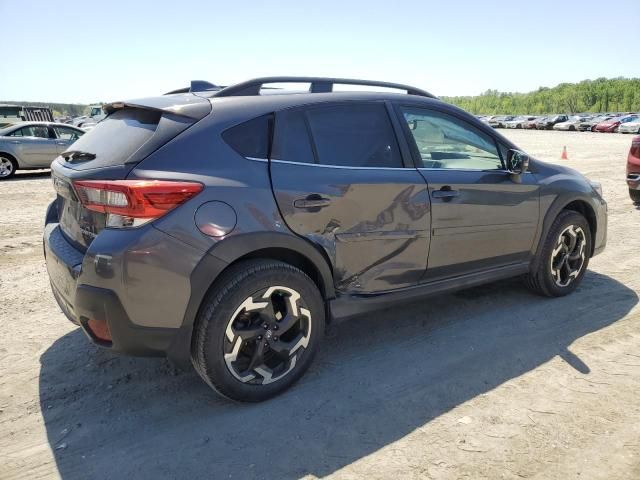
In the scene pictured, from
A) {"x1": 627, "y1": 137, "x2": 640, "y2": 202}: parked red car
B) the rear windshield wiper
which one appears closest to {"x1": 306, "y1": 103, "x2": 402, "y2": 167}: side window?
the rear windshield wiper

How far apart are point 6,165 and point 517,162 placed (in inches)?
511

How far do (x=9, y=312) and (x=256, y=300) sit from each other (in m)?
2.60

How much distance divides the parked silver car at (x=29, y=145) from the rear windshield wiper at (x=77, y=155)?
1106 centimetres

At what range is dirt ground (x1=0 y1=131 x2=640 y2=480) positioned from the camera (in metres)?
2.35

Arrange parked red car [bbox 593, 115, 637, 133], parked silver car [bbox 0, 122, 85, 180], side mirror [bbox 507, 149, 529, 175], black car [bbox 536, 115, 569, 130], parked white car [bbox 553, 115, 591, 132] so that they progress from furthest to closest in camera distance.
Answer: black car [bbox 536, 115, 569, 130] → parked white car [bbox 553, 115, 591, 132] → parked red car [bbox 593, 115, 637, 133] → parked silver car [bbox 0, 122, 85, 180] → side mirror [bbox 507, 149, 529, 175]

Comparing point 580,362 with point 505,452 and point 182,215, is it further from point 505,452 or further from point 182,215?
point 182,215

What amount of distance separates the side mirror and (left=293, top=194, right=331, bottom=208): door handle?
5.78 ft

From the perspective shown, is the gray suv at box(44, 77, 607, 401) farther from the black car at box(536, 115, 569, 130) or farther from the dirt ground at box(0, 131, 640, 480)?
the black car at box(536, 115, 569, 130)

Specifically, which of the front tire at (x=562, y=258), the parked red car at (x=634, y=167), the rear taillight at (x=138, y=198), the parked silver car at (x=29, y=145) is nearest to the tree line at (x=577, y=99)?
the parked silver car at (x=29, y=145)

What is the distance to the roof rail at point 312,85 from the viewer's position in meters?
3.03

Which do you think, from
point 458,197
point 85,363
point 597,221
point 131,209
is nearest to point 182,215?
point 131,209

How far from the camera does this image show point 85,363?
Answer: 3.26 metres

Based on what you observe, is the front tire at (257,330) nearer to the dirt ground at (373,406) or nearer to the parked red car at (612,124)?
the dirt ground at (373,406)

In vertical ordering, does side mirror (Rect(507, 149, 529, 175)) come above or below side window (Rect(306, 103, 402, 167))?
below
